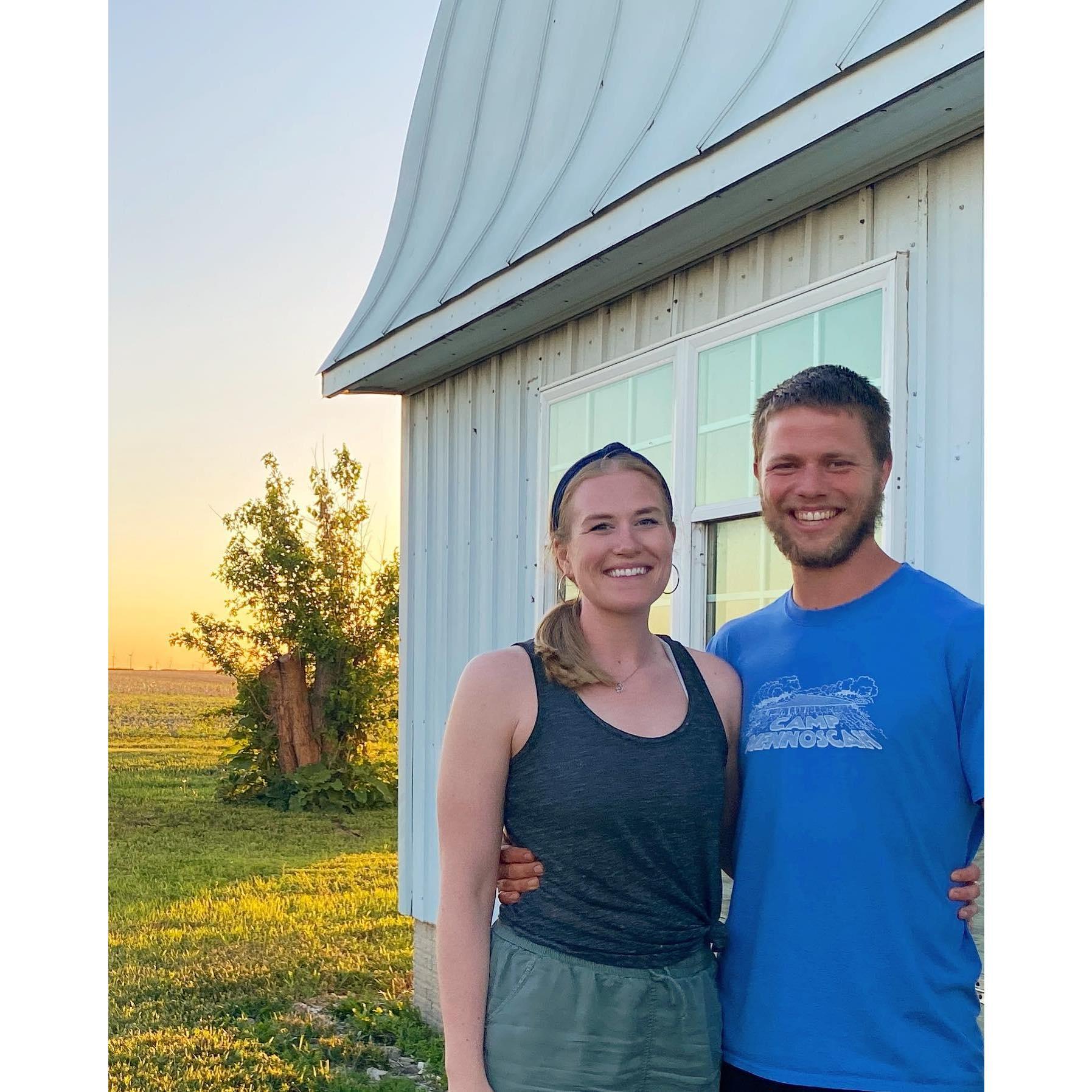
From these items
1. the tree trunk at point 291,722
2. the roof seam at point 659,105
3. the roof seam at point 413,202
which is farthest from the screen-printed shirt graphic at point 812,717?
the tree trunk at point 291,722

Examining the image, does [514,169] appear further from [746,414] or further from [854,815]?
[854,815]

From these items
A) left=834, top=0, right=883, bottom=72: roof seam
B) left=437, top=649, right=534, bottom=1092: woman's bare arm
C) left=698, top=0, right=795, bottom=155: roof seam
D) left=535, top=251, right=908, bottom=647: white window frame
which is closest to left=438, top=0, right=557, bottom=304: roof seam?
left=535, top=251, right=908, bottom=647: white window frame

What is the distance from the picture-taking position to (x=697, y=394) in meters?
4.32

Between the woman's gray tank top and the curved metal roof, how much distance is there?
173 centimetres

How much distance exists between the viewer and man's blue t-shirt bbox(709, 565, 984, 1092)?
6.10 feet

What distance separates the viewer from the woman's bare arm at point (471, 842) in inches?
77.4

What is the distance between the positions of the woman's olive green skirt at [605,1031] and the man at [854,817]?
0.30 ft

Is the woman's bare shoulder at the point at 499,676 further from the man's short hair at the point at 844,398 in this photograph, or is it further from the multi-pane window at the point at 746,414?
the multi-pane window at the point at 746,414

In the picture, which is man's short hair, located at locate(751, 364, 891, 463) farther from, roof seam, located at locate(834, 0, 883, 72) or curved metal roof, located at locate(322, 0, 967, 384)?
roof seam, located at locate(834, 0, 883, 72)
